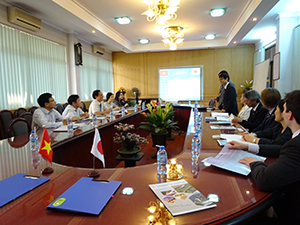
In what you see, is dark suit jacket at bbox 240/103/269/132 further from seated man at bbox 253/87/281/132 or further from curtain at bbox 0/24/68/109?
curtain at bbox 0/24/68/109

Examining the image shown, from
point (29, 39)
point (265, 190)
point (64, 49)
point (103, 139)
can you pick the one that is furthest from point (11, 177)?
point (64, 49)

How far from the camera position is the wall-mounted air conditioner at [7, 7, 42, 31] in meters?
3.83

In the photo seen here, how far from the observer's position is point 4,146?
183cm

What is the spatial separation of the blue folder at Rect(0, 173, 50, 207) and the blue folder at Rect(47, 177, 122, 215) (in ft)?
0.63

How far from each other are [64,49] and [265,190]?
19.7 ft

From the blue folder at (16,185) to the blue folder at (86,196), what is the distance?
0.19m

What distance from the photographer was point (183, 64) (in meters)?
8.46

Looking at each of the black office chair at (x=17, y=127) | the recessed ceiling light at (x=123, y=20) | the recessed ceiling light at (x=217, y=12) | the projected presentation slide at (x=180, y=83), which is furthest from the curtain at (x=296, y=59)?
the black office chair at (x=17, y=127)

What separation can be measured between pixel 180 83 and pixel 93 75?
3369 millimetres

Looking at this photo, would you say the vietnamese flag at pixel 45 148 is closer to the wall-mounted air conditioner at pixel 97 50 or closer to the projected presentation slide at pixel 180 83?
the wall-mounted air conditioner at pixel 97 50

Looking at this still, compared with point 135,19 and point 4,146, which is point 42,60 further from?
point 4,146

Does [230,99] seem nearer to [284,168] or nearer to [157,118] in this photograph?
[157,118]

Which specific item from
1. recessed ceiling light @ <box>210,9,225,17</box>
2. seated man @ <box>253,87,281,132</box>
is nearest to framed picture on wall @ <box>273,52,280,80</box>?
recessed ceiling light @ <box>210,9,225,17</box>

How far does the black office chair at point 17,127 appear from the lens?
7.63ft
